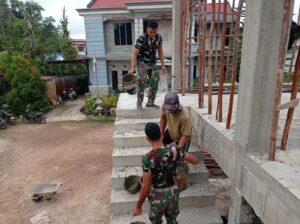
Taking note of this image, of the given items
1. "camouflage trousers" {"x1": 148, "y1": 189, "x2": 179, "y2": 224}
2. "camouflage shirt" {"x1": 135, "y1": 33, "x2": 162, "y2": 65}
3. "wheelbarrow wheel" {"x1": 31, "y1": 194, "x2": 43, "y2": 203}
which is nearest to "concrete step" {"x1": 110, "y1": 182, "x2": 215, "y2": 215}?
"camouflage trousers" {"x1": 148, "y1": 189, "x2": 179, "y2": 224}

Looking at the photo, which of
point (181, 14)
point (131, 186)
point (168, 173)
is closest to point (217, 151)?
point (168, 173)

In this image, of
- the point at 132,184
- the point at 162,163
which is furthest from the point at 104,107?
the point at 162,163

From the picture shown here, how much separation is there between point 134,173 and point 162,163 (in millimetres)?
1238

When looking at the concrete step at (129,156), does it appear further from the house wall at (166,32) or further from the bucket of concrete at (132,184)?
the house wall at (166,32)

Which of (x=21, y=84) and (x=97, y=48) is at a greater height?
(x=97, y=48)

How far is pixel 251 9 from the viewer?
2.07 meters

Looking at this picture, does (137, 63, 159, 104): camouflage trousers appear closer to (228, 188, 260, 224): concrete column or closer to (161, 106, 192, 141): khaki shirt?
(161, 106, 192, 141): khaki shirt

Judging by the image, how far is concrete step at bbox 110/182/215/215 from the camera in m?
3.51

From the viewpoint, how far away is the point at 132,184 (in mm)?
3680

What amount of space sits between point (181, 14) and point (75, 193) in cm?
498

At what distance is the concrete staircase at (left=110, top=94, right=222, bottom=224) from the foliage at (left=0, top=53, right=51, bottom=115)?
11332 millimetres

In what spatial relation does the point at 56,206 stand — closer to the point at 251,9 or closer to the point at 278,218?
the point at 278,218

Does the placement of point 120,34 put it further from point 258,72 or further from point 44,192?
point 258,72

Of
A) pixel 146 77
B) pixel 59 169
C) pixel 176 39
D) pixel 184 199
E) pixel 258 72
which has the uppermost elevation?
pixel 176 39
